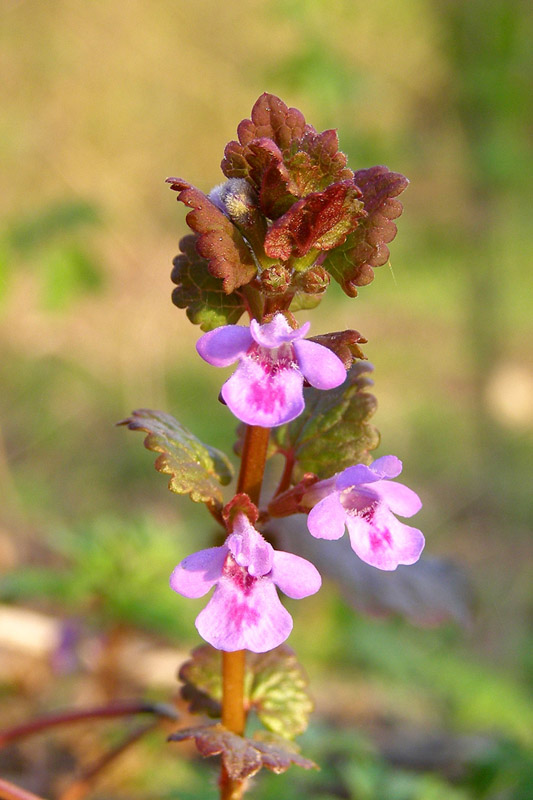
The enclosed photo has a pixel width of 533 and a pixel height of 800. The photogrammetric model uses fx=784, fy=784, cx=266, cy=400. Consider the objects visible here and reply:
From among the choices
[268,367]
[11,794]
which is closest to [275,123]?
[268,367]

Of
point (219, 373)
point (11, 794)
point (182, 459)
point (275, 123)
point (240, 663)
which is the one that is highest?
point (219, 373)

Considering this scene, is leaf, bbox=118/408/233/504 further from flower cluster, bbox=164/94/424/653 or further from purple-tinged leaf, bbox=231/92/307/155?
purple-tinged leaf, bbox=231/92/307/155

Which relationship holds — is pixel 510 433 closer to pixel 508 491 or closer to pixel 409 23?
pixel 508 491

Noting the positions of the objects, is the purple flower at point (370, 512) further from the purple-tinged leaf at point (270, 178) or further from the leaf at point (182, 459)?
the purple-tinged leaf at point (270, 178)

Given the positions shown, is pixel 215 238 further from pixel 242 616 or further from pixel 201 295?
pixel 242 616

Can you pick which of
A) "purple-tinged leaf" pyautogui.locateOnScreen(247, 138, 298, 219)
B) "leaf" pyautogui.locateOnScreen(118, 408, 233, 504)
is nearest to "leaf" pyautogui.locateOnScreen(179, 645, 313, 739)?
"leaf" pyautogui.locateOnScreen(118, 408, 233, 504)

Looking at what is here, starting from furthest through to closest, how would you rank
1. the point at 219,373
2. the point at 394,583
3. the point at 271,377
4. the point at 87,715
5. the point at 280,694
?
the point at 219,373 < the point at 394,583 < the point at 87,715 < the point at 280,694 < the point at 271,377

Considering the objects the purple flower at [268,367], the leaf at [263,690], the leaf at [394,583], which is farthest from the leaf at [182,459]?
the leaf at [394,583]
